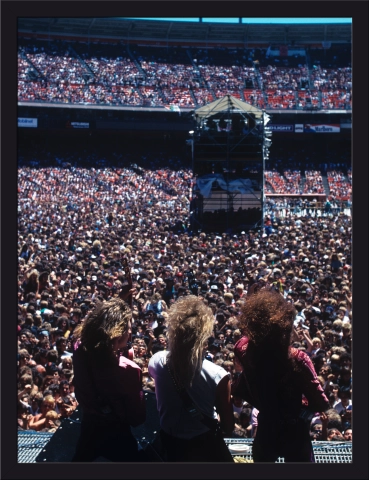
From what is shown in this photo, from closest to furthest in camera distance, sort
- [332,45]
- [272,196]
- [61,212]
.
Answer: [61,212] < [272,196] < [332,45]

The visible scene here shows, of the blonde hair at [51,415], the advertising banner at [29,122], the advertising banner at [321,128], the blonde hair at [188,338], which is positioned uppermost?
the advertising banner at [29,122]

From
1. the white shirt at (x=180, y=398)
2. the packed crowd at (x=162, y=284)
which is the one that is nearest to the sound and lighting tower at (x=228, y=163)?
the packed crowd at (x=162, y=284)

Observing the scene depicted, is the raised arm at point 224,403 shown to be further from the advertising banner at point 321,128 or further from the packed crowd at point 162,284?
the advertising banner at point 321,128
